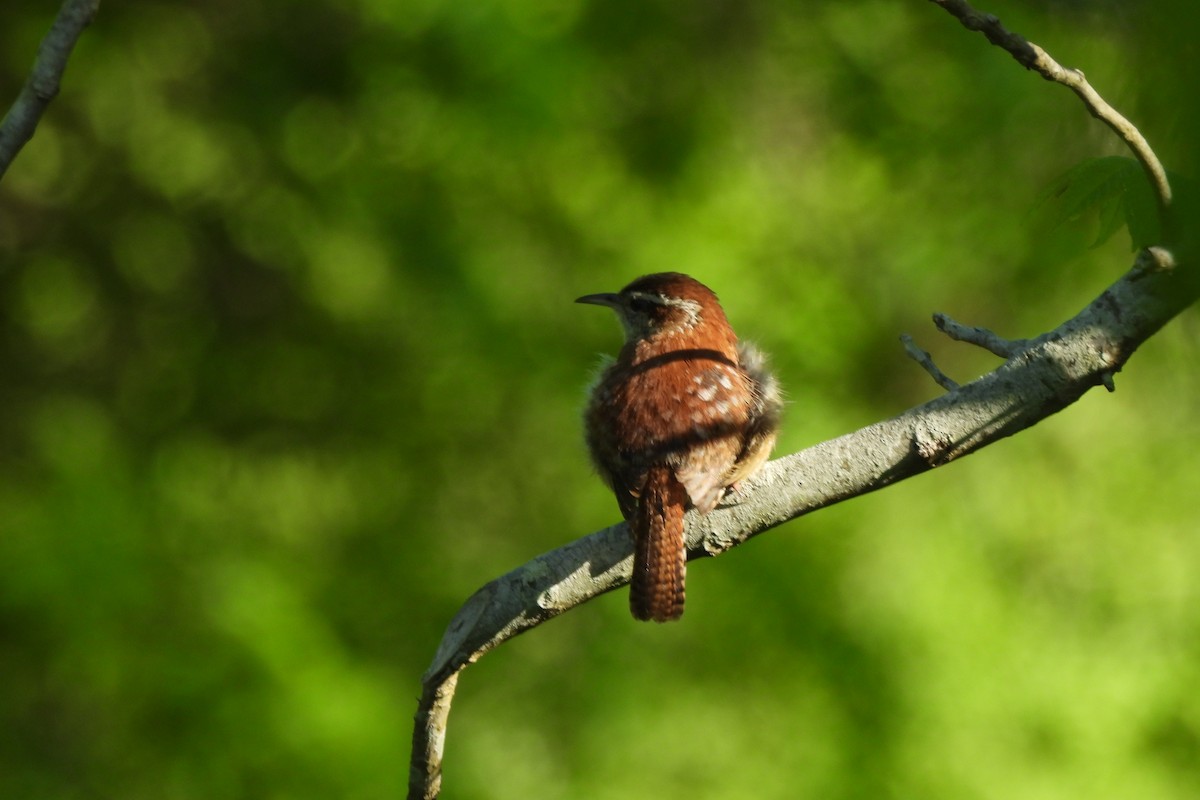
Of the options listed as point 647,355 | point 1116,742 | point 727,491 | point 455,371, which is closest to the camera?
point 727,491

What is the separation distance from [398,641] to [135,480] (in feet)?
4.76

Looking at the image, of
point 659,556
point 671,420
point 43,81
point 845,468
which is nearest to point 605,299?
point 671,420

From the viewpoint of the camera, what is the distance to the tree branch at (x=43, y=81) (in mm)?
2205

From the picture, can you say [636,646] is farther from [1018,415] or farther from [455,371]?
[1018,415]

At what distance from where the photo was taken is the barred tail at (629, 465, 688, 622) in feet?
9.36

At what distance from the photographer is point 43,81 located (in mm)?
2240

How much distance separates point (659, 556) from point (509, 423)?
276 cm

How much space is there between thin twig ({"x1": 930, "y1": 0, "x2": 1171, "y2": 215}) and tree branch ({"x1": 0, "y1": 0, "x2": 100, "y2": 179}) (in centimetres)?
170

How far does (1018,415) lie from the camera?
255cm

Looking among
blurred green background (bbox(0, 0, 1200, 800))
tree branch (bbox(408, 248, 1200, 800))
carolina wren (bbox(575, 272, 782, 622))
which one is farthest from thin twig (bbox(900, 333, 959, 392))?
blurred green background (bbox(0, 0, 1200, 800))

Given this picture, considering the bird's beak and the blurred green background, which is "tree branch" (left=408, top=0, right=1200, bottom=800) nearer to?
the bird's beak

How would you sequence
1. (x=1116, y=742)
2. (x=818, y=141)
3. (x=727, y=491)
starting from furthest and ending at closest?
(x=818, y=141)
(x=1116, y=742)
(x=727, y=491)

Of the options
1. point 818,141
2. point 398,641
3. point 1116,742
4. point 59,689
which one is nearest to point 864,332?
point 818,141

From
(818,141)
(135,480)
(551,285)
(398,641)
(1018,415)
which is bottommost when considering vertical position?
(1018,415)
